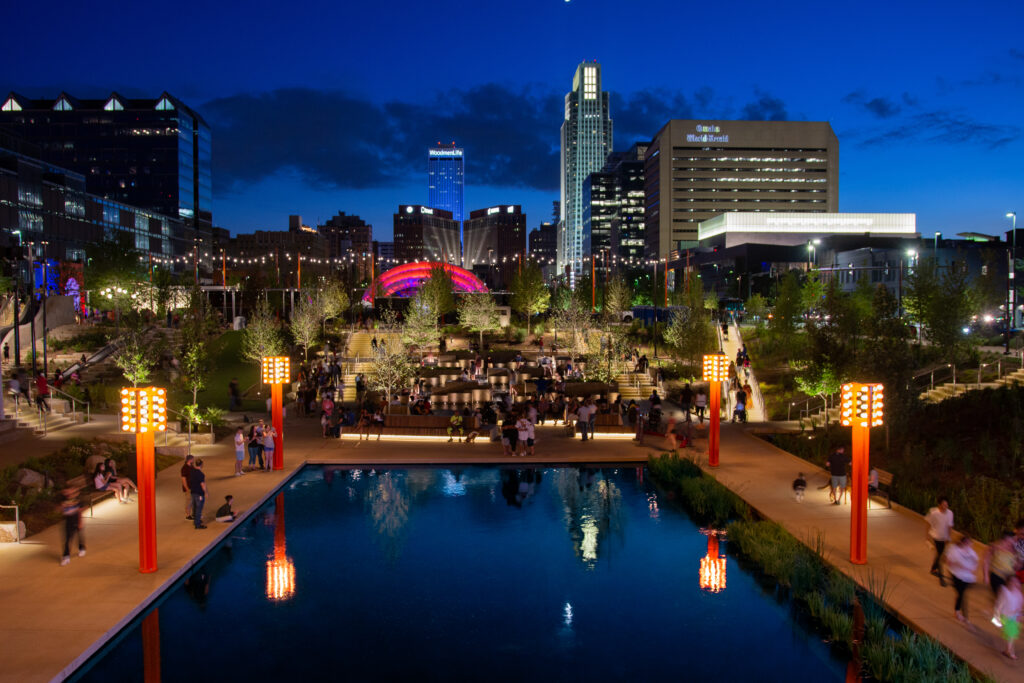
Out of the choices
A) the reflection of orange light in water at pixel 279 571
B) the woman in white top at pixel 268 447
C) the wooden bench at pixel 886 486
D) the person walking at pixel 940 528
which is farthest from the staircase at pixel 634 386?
the person walking at pixel 940 528

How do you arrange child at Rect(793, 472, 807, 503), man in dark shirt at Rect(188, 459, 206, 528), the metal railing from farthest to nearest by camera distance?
the metal railing, child at Rect(793, 472, 807, 503), man in dark shirt at Rect(188, 459, 206, 528)

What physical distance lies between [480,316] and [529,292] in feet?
33.2

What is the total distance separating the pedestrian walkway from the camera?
8461 millimetres

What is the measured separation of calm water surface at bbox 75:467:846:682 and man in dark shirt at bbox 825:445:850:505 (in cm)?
327

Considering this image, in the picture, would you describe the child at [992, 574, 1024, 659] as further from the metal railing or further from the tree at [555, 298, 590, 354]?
the tree at [555, 298, 590, 354]

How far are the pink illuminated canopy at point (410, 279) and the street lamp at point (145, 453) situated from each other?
63.0 m

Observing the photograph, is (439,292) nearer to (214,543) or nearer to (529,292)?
(529,292)

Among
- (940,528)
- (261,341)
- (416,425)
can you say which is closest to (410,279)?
(261,341)

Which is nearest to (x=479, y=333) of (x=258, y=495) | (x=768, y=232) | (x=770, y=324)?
(x=770, y=324)

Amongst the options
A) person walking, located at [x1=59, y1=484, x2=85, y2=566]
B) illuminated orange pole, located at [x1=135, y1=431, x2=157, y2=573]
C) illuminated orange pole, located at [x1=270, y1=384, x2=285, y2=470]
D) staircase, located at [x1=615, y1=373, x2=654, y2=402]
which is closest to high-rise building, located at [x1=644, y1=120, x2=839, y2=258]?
staircase, located at [x1=615, y1=373, x2=654, y2=402]

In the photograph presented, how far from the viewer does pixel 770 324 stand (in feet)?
146

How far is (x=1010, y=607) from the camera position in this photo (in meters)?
8.13

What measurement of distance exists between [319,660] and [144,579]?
364 centimetres

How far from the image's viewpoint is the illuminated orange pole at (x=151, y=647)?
812 cm
